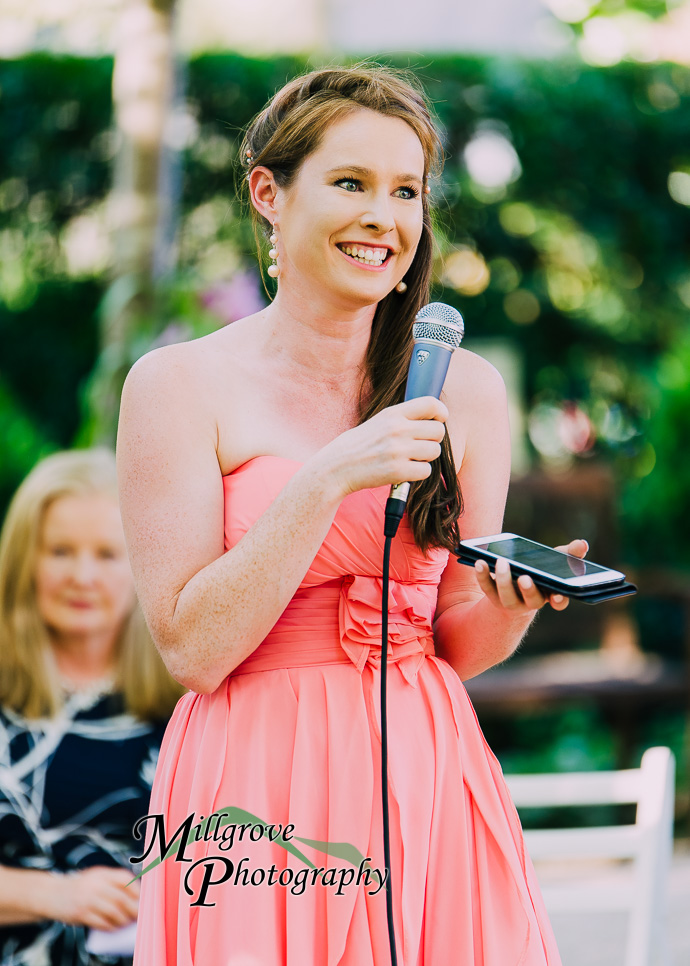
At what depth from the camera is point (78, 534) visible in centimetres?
302

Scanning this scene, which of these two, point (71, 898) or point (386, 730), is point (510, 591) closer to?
point (386, 730)

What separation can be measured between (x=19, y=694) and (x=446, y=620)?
1.46 meters

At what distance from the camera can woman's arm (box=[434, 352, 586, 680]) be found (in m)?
1.79

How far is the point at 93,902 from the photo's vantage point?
102 inches

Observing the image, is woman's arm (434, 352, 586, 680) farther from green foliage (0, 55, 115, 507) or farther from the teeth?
green foliage (0, 55, 115, 507)

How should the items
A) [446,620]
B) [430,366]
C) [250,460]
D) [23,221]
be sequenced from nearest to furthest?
[430,366], [250,460], [446,620], [23,221]

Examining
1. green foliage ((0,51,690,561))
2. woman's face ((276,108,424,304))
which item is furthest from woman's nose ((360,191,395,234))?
green foliage ((0,51,690,561))

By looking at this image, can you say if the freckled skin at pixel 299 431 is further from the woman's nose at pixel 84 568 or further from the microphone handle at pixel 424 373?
the woman's nose at pixel 84 568

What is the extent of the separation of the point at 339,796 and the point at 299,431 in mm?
558

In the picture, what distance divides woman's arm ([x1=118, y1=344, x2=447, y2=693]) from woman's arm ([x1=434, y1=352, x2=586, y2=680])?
14.8 inches

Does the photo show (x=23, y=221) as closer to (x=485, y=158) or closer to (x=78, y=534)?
(x=485, y=158)

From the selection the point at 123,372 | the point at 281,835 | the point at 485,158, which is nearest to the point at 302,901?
the point at 281,835

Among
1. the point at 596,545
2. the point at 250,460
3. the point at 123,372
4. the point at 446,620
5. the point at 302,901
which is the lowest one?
the point at 302,901

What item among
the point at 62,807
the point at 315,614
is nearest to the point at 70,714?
the point at 62,807
